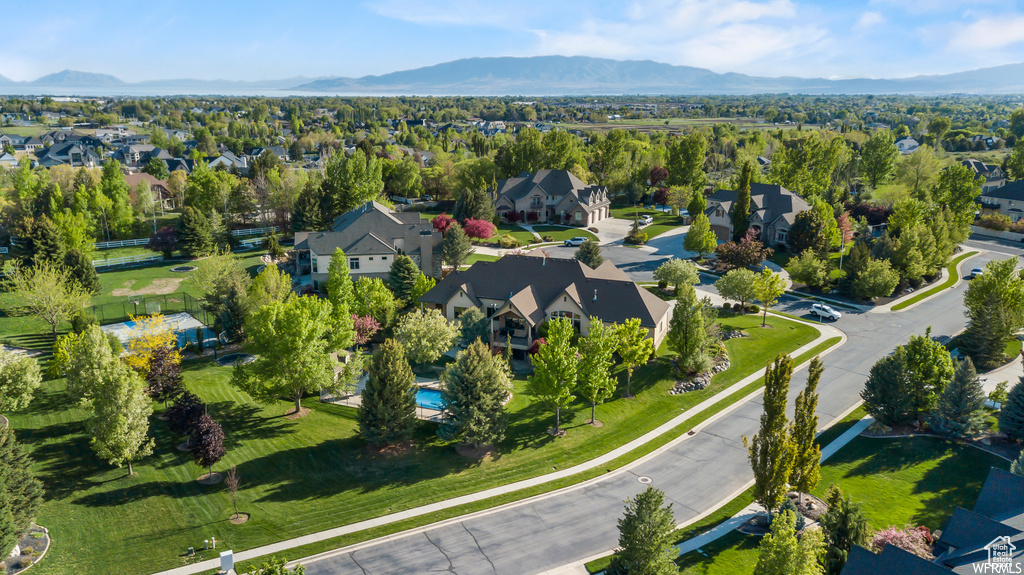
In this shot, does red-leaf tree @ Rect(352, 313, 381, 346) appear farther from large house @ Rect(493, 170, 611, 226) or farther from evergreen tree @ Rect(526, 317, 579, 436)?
large house @ Rect(493, 170, 611, 226)

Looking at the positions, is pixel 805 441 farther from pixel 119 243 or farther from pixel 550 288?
pixel 119 243

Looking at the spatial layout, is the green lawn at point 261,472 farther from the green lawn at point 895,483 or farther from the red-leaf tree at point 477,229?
the red-leaf tree at point 477,229

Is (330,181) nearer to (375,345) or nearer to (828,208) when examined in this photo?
(375,345)

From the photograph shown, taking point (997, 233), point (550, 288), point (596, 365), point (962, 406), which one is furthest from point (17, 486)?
point (997, 233)

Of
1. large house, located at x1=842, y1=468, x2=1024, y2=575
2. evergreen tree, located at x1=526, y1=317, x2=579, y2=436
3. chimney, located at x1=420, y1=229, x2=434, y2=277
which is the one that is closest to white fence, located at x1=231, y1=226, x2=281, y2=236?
chimney, located at x1=420, y1=229, x2=434, y2=277

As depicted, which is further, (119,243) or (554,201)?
(554,201)

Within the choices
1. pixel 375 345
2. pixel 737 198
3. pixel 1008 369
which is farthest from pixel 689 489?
pixel 737 198

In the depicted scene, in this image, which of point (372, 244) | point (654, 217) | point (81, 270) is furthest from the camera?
point (654, 217)

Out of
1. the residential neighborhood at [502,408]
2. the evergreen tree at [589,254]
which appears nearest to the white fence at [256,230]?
the residential neighborhood at [502,408]
